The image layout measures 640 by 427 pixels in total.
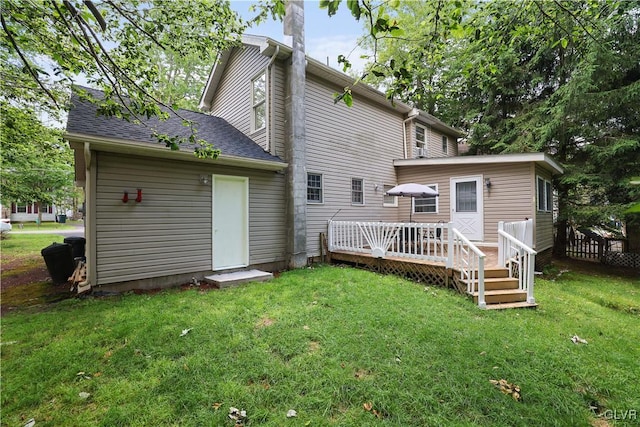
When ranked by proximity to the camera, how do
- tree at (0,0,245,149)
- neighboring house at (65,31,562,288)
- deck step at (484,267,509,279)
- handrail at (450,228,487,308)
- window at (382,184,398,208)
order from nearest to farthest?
tree at (0,0,245,149)
handrail at (450,228,487,308)
neighboring house at (65,31,562,288)
deck step at (484,267,509,279)
window at (382,184,398,208)

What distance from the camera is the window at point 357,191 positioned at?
31.2 feet

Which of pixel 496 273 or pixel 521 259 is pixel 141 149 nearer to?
pixel 496 273

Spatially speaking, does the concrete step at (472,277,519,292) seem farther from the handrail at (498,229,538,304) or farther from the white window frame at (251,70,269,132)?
the white window frame at (251,70,269,132)

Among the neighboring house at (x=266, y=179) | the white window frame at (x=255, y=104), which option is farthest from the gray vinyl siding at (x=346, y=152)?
the white window frame at (x=255, y=104)

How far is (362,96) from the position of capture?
9.81 m

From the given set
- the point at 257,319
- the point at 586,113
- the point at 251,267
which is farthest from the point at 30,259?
the point at 586,113

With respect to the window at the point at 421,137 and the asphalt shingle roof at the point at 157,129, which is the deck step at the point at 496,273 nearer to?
the asphalt shingle roof at the point at 157,129

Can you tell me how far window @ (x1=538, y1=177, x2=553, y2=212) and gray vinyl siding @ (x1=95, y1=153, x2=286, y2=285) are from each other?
9228 mm

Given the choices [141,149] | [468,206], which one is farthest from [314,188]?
[468,206]

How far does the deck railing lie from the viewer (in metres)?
6.04

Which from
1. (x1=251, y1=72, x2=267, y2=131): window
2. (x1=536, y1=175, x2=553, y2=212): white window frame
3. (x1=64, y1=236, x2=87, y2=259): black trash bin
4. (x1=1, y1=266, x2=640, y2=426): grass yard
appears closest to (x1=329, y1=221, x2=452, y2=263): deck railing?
(x1=1, y1=266, x2=640, y2=426): grass yard

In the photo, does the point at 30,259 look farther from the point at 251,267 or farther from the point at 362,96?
the point at 362,96

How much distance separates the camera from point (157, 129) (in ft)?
21.1

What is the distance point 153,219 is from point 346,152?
6006mm
